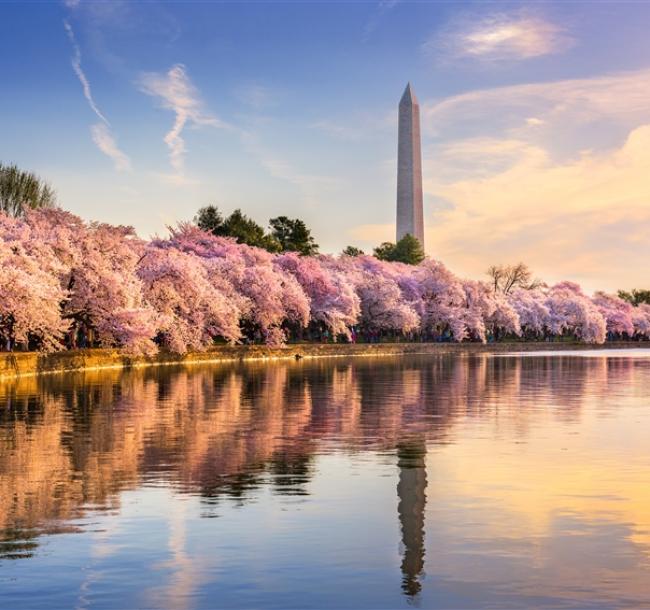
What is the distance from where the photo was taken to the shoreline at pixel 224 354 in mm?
52594

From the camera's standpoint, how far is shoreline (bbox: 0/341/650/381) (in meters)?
52.6

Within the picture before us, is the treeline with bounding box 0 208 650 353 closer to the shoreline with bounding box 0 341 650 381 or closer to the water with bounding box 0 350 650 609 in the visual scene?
the shoreline with bounding box 0 341 650 381

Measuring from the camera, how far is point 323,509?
14.4 meters

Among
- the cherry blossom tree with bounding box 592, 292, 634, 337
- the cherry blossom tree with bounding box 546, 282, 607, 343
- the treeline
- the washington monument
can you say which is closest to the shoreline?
the treeline

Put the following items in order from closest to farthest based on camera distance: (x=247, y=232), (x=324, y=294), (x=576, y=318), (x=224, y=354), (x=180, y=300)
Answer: (x=180, y=300), (x=224, y=354), (x=324, y=294), (x=247, y=232), (x=576, y=318)

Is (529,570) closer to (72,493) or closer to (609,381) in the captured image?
(72,493)

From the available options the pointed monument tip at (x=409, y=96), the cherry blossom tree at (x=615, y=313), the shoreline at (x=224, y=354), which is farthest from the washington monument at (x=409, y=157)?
the cherry blossom tree at (x=615, y=313)

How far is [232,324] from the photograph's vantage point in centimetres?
8088

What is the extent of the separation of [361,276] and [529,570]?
108 metres

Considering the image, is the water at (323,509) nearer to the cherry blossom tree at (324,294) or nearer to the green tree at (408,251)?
the cherry blossom tree at (324,294)

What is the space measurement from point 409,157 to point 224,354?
190 feet

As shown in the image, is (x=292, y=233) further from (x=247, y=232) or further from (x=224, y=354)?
(x=224, y=354)

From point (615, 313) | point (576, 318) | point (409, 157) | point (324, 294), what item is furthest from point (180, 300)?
point (615, 313)

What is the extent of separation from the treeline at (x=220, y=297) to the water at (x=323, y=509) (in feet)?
92.4
